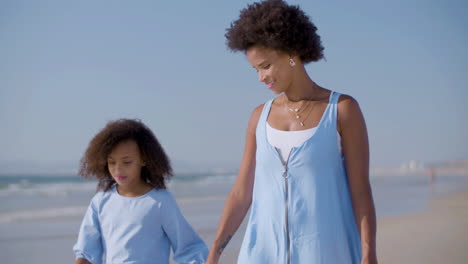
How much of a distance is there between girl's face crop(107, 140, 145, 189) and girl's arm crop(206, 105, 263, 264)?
0.87 meters

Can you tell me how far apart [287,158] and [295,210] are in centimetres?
20

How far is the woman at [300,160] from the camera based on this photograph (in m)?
2.22

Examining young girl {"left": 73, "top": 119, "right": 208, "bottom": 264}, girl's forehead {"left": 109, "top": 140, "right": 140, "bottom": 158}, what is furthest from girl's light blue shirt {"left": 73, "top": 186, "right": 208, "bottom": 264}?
girl's forehead {"left": 109, "top": 140, "right": 140, "bottom": 158}

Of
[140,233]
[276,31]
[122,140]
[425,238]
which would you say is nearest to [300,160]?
[276,31]

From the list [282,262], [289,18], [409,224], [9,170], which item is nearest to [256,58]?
[289,18]

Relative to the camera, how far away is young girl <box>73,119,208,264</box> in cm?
307

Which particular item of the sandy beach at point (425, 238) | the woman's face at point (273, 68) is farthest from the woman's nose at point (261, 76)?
the sandy beach at point (425, 238)

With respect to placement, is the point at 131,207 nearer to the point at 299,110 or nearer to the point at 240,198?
the point at 240,198

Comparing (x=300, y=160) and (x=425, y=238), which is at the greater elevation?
(x=300, y=160)

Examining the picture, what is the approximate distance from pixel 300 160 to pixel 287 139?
0.12m

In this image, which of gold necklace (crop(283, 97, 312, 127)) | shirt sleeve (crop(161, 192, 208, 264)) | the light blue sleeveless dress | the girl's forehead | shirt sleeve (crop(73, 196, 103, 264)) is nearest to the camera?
the light blue sleeveless dress

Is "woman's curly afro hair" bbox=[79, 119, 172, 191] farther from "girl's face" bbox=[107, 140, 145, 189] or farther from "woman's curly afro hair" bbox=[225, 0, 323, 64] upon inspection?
"woman's curly afro hair" bbox=[225, 0, 323, 64]

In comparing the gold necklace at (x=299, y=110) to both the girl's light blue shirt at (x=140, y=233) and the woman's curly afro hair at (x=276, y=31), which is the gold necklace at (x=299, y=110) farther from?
the girl's light blue shirt at (x=140, y=233)

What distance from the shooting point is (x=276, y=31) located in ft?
7.81
